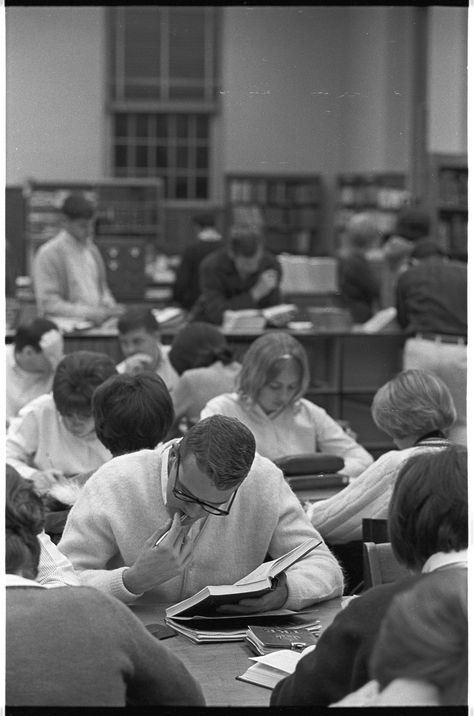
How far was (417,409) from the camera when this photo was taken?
3.19 meters

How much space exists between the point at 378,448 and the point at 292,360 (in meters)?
2.13

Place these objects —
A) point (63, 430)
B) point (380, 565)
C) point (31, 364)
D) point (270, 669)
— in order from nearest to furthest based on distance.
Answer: point (270, 669), point (380, 565), point (63, 430), point (31, 364)

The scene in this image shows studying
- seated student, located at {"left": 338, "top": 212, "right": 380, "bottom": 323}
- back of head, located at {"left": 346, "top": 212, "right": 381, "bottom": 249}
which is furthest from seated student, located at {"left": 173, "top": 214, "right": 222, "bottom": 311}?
seated student, located at {"left": 338, "top": 212, "right": 380, "bottom": 323}

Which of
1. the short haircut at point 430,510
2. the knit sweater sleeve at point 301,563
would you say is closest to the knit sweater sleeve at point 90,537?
the knit sweater sleeve at point 301,563

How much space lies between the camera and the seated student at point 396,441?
10.2 feet

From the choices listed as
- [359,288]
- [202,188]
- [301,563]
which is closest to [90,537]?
[301,563]

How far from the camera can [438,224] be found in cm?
1059

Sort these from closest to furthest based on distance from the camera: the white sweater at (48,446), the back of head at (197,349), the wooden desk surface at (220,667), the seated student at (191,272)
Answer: the wooden desk surface at (220,667), the white sweater at (48,446), the back of head at (197,349), the seated student at (191,272)

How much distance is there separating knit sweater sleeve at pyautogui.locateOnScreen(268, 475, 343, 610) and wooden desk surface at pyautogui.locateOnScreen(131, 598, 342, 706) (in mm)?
71

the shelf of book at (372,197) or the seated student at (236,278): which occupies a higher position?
the shelf of book at (372,197)

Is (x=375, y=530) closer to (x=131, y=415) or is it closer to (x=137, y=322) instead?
(x=131, y=415)

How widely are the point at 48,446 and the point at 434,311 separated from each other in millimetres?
3033

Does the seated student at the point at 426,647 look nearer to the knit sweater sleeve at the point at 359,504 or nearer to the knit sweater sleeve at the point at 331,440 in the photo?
the knit sweater sleeve at the point at 359,504

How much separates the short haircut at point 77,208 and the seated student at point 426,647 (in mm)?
5492
